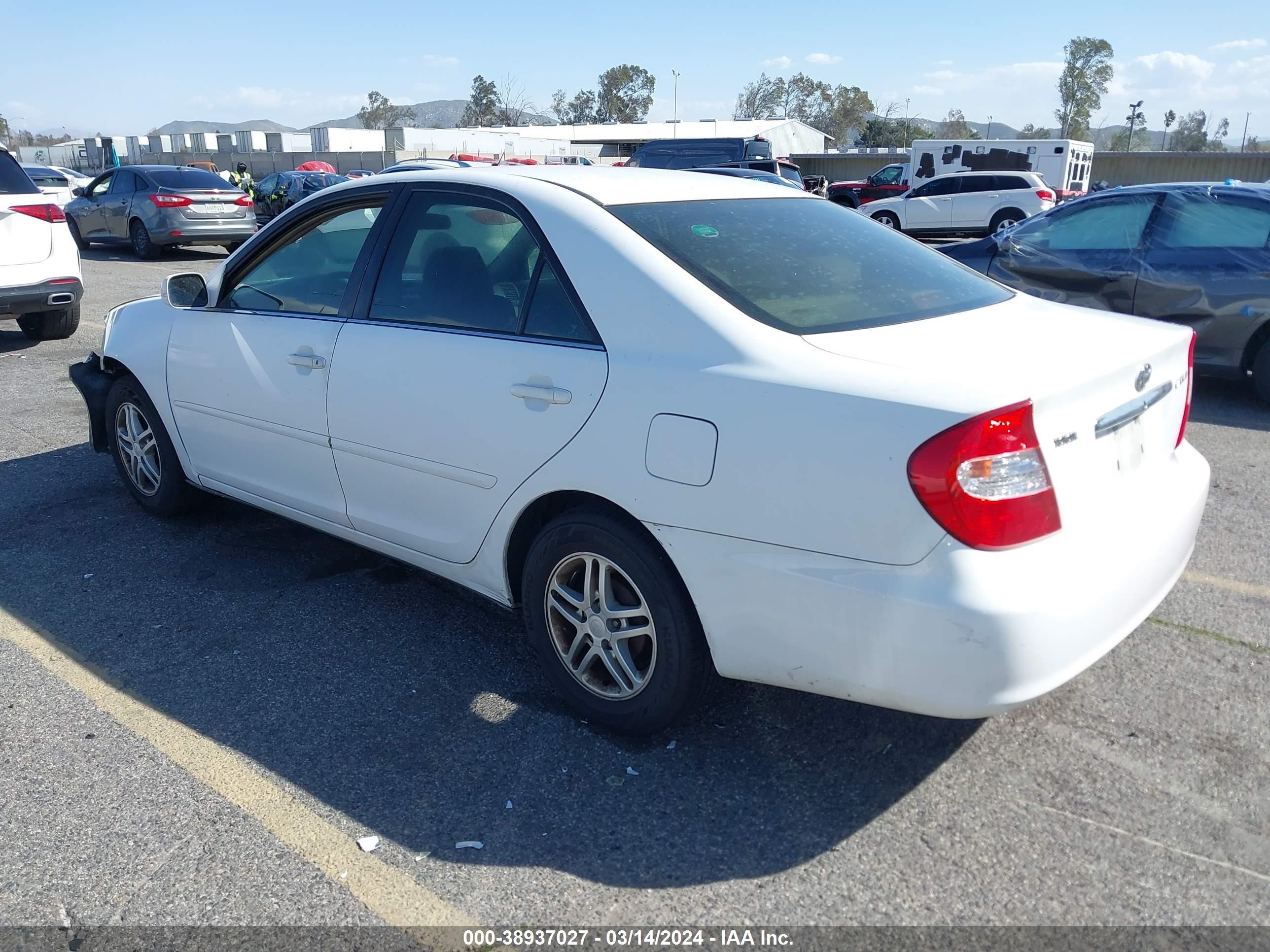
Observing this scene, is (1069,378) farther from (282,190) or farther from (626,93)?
(626,93)

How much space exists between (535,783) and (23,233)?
8.02 meters

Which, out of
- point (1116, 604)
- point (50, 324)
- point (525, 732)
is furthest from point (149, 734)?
point (50, 324)

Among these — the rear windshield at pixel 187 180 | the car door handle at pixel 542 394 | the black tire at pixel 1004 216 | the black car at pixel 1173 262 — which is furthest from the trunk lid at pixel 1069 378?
the black tire at pixel 1004 216

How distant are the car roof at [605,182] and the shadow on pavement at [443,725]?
164cm

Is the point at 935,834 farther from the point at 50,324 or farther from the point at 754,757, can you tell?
the point at 50,324

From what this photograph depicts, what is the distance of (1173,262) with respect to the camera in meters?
7.12

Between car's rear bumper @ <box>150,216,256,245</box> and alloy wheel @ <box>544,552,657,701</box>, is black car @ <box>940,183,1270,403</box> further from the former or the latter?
car's rear bumper @ <box>150,216,256,245</box>

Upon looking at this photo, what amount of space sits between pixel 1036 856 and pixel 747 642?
2.95ft

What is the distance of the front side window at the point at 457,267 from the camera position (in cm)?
327

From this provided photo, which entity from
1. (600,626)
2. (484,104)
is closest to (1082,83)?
(484,104)

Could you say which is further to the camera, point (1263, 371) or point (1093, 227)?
point (1093, 227)

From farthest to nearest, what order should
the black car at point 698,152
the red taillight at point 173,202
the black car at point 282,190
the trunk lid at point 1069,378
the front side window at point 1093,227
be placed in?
1. the black car at point 282,190
2. the black car at point 698,152
3. the red taillight at point 173,202
4. the front side window at point 1093,227
5. the trunk lid at point 1069,378

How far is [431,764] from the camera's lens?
3.00m

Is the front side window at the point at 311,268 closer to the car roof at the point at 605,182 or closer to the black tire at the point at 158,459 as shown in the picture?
the car roof at the point at 605,182
